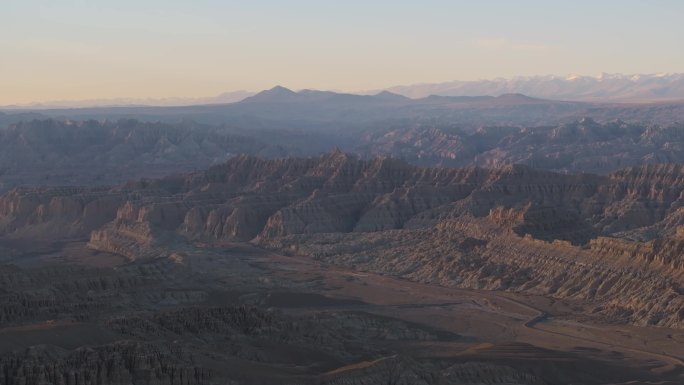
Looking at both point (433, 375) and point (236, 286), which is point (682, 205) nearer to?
point (236, 286)

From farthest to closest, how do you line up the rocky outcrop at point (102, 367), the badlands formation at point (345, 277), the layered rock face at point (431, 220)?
the layered rock face at point (431, 220) < the badlands formation at point (345, 277) < the rocky outcrop at point (102, 367)

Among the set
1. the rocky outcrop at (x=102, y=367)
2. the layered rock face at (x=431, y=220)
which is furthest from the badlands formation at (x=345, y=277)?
the layered rock face at (x=431, y=220)

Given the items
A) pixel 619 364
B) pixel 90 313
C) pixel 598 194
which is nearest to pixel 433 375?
pixel 619 364

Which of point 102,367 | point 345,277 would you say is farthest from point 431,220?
point 102,367

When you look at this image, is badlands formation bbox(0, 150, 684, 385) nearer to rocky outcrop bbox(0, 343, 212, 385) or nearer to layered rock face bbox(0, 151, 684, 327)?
rocky outcrop bbox(0, 343, 212, 385)

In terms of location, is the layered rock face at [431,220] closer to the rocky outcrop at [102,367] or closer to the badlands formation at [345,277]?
the badlands formation at [345,277]

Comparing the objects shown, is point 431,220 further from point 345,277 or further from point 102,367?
point 102,367

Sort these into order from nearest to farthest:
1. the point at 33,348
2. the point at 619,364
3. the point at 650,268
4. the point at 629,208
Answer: the point at 33,348, the point at 619,364, the point at 650,268, the point at 629,208

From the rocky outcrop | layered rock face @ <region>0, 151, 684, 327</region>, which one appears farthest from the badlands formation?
layered rock face @ <region>0, 151, 684, 327</region>
